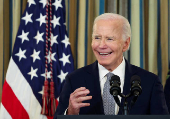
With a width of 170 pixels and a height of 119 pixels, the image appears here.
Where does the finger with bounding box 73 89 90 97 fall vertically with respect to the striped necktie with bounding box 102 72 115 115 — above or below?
above

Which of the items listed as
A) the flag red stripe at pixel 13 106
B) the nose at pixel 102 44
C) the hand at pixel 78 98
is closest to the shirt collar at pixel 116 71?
the nose at pixel 102 44

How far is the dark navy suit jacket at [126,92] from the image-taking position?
1.98 m

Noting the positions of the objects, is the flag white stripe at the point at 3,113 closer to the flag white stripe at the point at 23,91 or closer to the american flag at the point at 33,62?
the american flag at the point at 33,62

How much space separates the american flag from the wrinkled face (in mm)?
1315

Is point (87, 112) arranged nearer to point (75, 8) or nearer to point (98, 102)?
point (98, 102)

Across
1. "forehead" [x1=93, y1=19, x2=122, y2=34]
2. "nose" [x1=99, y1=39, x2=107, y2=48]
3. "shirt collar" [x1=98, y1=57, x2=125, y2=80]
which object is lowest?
"shirt collar" [x1=98, y1=57, x2=125, y2=80]

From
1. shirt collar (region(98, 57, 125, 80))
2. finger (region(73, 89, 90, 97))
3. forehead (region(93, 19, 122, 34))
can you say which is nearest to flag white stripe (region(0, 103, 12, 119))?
shirt collar (region(98, 57, 125, 80))

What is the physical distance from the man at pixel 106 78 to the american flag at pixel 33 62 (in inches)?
45.6

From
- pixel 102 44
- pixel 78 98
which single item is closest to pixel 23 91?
pixel 102 44

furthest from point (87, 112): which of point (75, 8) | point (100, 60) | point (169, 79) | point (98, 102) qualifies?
point (75, 8)

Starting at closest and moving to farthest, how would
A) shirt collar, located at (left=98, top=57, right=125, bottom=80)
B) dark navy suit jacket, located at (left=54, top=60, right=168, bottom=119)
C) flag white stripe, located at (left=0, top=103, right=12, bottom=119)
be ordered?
dark navy suit jacket, located at (left=54, top=60, right=168, bottom=119)
shirt collar, located at (left=98, top=57, right=125, bottom=80)
flag white stripe, located at (left=0, top=103, right=12, bottom=119)

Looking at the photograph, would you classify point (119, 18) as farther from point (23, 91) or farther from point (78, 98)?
point (23, 91)

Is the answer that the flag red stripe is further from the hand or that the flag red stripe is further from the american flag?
the hand

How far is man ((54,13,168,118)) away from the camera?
1989mm
